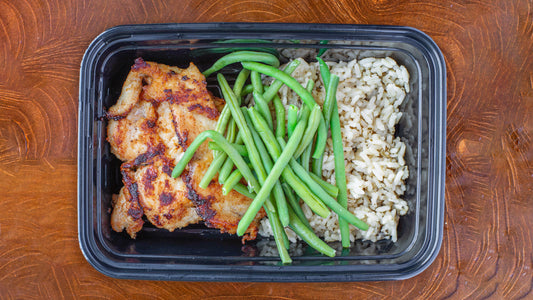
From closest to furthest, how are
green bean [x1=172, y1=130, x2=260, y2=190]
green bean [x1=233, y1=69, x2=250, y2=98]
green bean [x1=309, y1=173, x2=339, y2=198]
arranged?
1. green bean [x1=172, y1=130, x2=260, y2=190]
2. green bean [x1=309, y1=173, x2=339, y2=198]
3. green bean [x1=233, y1=69, x2=250, y2=98]

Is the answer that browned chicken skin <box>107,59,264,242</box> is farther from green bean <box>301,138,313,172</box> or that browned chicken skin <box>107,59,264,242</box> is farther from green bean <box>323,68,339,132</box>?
green bean <box>323,68,339,132</box>

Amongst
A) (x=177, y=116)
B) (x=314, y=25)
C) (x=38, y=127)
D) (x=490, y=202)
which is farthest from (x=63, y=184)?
(x=490, y=202)

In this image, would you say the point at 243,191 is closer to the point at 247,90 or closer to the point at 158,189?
the point at 158,189

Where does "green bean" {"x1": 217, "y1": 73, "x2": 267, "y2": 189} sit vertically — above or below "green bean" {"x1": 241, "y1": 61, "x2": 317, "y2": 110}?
below

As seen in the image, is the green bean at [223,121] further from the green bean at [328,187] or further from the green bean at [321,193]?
the green bean at [328,187]

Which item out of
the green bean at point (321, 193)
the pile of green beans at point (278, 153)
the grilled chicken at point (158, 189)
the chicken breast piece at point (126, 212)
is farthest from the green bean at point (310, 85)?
the chicken breast piece at point (126, 212)

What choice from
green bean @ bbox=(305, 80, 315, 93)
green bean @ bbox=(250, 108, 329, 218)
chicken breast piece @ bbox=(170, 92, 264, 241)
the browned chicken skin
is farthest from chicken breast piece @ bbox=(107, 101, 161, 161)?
green bean @ bbox=(305, 80, 315, 93)
